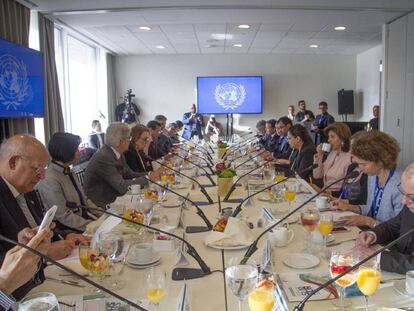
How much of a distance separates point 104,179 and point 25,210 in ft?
4.66

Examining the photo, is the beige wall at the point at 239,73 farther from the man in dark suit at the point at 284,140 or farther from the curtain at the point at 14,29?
the curtain at the point at 14,29

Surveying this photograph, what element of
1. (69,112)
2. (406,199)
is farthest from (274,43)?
(406,199)

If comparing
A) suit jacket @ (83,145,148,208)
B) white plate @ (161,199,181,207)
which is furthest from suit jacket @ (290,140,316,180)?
white plate @ (161,199,181,207)

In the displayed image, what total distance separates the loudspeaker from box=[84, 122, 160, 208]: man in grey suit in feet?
24.4

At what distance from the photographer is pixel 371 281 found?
3.55ft

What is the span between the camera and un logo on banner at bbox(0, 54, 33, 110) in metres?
4.30

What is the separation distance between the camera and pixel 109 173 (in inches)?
123

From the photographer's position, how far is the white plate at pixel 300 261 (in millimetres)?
1415

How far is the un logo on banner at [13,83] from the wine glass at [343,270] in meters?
4.16

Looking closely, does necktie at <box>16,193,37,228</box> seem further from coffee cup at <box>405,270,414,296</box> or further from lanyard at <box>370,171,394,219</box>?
lanyard at <box>370,171,394,219</box>

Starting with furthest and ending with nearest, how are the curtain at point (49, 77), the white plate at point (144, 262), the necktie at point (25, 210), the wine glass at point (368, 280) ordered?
the curtain at point (49, 77) → the necktie at point (25, 210) → the white plate at point (144, 262) → the wine glass at point (368, 280)

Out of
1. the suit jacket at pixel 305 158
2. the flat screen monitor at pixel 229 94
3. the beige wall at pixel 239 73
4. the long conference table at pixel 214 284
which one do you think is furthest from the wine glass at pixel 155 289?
the beige wall at pixel 239 73

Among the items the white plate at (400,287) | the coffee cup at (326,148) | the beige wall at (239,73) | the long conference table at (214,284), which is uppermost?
the beige wall at (239,73)

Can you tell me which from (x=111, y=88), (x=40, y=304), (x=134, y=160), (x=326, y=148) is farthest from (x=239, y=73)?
(x=40, y=304)
